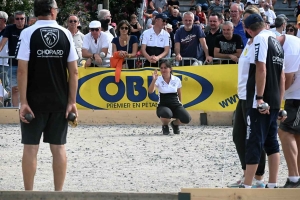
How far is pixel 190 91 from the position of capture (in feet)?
47.8

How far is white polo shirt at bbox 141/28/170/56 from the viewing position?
14695 millimetres

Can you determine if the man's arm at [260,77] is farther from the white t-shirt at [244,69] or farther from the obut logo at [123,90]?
the obut logo at [123,90]

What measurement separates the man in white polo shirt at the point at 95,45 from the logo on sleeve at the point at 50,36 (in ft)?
23.9

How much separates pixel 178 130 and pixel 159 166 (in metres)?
3.28

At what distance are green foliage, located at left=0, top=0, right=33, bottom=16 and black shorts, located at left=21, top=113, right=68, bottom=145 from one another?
13428 mm

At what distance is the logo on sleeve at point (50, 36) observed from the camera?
24.1ft

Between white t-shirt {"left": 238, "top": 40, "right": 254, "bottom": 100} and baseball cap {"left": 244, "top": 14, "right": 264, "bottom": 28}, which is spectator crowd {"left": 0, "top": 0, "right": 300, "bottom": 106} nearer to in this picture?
white t-shirt {"left": 238, "top": 40, "right": 254, "bottom": 100}

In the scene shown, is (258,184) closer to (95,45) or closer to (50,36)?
(50,36)

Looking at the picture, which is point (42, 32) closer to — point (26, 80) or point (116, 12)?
point (26, 80)

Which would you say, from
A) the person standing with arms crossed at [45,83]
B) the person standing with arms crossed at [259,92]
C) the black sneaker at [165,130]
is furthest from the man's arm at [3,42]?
the person standing with arms crossed at [259,92]

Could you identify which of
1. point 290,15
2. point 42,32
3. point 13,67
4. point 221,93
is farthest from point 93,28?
point 290,15

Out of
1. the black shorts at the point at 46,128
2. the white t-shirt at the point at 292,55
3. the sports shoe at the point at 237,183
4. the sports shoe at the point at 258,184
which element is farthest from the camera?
the sports shoe at the point at 237,183

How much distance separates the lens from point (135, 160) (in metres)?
10.4

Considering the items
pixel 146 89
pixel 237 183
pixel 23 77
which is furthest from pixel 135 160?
pixel 146 89
